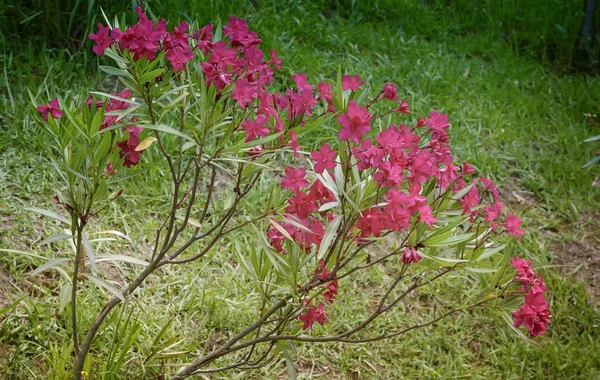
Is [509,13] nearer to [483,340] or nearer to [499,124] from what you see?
[499,124]

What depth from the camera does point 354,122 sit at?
4.83 ft

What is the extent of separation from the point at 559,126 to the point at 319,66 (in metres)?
1.47

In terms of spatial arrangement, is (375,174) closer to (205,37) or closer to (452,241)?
(452,241)

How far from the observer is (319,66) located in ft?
13.3

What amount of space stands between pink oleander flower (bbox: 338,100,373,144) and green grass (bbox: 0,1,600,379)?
0.41m

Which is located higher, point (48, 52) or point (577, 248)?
point (48, 52)

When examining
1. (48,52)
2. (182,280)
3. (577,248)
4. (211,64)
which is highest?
(211,64)

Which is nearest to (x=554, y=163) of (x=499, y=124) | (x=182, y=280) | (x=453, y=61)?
(x=499, y=124)

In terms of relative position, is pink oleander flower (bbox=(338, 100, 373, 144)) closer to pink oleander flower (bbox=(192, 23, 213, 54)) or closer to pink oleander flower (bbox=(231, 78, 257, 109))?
pink oleander flower (bbox=(231, 78, 257, 109))

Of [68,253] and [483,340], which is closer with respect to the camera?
[68,253]

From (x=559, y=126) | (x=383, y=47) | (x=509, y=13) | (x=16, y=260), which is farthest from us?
(x=509, y=13)

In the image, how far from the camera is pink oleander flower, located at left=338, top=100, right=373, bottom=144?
1.47m

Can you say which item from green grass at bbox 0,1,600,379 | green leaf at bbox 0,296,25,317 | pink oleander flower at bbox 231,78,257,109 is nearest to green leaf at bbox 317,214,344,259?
pink oleander flower at bbox 231,78,257,109

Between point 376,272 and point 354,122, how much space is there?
5.18ft
